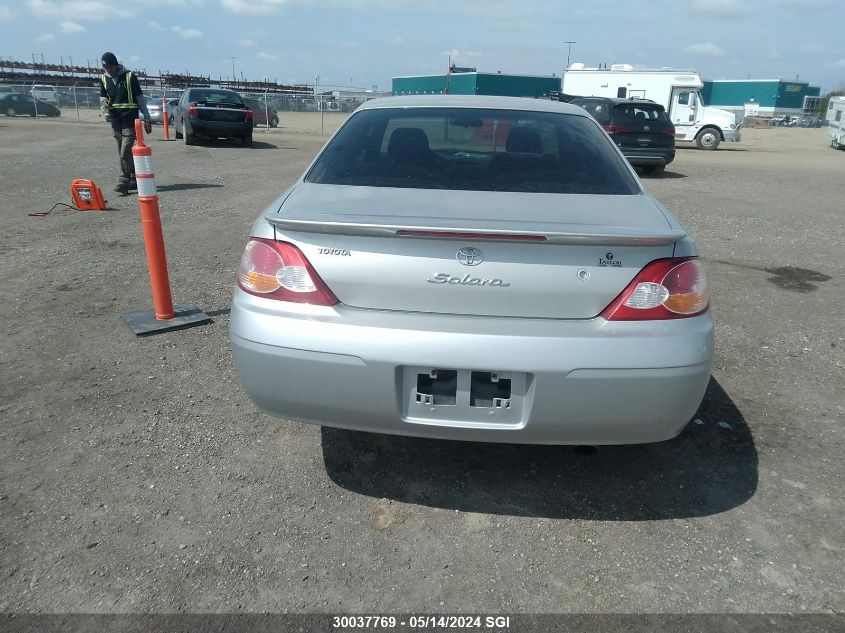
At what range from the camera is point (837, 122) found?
86.1 feet

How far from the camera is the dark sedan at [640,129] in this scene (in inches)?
562

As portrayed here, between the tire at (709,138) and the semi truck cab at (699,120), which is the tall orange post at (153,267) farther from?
the tire at (709,138)

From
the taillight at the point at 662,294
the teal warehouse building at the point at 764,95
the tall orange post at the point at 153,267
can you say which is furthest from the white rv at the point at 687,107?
the teal warehouse building at the point at 764,95

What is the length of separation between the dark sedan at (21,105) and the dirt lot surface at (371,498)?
3237 cm

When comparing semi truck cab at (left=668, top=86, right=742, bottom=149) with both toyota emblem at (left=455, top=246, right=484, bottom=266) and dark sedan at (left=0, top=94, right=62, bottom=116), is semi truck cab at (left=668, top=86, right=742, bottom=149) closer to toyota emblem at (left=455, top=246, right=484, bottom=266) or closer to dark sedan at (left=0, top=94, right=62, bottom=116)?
toyota emblem at (left=455, top=246, right=484, bottom=266)

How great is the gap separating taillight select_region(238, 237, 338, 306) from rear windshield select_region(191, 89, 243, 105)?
17.3 metres

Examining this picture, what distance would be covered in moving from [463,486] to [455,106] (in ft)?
6.82

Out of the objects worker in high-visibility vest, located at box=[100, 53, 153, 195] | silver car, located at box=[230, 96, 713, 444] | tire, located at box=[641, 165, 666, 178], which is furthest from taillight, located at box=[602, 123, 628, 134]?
silver car, located at box=[230, 96, 713, 444]

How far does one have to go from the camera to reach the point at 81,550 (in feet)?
7.77

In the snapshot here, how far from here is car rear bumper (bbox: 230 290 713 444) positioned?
224 centimetres

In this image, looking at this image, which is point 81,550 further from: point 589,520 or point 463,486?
point 589,520

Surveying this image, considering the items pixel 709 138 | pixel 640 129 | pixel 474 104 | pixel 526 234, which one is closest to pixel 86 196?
A: pixel 474 104

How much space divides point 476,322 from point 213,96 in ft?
59.4

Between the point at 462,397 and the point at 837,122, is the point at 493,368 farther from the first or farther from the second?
the point at 837,122
